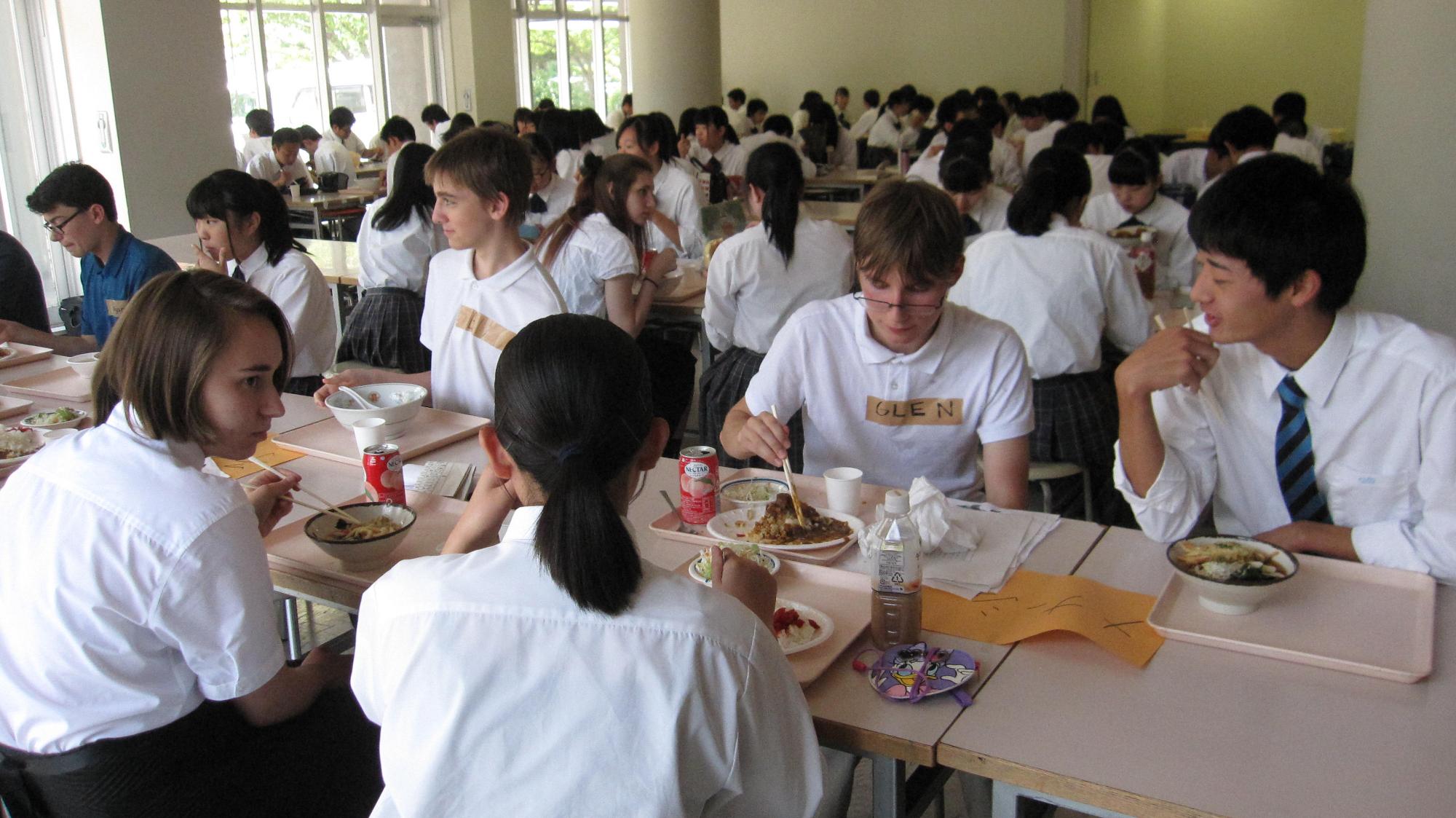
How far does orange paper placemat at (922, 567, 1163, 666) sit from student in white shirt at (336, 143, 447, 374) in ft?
10.0

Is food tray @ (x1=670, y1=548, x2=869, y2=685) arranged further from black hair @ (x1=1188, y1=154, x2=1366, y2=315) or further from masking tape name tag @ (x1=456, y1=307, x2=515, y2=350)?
masking tape name tag @ (x1=456, y1=307, x2=515, y2=350)

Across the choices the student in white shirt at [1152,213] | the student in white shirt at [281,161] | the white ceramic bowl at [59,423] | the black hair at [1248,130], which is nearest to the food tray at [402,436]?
the white ceramic bowl at [59,423]

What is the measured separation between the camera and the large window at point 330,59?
33.7 ft

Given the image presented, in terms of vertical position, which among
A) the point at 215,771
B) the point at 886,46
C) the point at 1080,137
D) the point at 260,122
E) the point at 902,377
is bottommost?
the point at 215,771

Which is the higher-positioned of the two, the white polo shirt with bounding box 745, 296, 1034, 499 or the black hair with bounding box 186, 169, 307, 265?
the black hair with bounding box 186, 169, 307, 265

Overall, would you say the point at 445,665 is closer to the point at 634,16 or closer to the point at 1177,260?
the point at 1177,260

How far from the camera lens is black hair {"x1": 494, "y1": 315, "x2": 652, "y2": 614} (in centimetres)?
103

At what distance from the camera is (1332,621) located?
58.9 inches

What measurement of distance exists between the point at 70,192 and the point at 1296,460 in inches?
132

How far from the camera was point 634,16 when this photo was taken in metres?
9.12

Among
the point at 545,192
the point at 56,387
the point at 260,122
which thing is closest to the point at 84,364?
the point at 56,387

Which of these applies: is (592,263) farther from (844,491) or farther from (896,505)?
(896,505)

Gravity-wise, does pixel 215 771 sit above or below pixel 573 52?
below

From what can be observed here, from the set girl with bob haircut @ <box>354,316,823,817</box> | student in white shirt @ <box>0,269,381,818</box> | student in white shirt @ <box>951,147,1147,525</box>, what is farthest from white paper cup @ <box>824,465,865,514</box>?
student in white shirt @ <box>951,147,1147,525</box>
